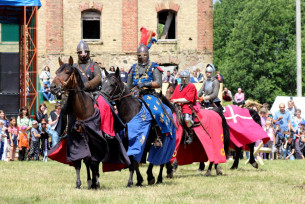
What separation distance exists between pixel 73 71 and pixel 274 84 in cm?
4795

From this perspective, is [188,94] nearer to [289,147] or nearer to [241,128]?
[241,128]

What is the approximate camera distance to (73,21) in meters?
36.0

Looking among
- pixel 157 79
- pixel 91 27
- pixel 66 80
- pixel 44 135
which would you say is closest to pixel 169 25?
pixel 91 27

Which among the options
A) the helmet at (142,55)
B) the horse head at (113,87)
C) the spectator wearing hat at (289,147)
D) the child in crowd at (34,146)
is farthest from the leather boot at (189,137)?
the spectator wearing hat at (289,147)

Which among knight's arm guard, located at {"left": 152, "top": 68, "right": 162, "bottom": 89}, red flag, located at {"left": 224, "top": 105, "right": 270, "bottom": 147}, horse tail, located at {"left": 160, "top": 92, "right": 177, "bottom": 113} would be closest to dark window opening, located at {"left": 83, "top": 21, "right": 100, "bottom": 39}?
red flag, located at {"left": 224, "top": 105, "right": 270, "bottom": 147}

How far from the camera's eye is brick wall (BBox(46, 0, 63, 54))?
35469mm

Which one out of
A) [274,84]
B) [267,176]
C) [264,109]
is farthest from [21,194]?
[274,84]

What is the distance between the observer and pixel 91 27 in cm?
3662

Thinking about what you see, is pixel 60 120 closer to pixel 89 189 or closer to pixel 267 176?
pixel 89 189

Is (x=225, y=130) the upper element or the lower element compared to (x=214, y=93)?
lower

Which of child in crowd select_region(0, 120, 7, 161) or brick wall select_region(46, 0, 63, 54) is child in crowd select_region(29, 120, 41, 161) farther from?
brick wall select_region(46, 0, 63, 54)

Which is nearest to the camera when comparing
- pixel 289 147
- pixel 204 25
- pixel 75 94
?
pixel 75 94

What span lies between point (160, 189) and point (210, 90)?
4.79 metres

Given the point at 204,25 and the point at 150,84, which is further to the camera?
the point at 204,25
